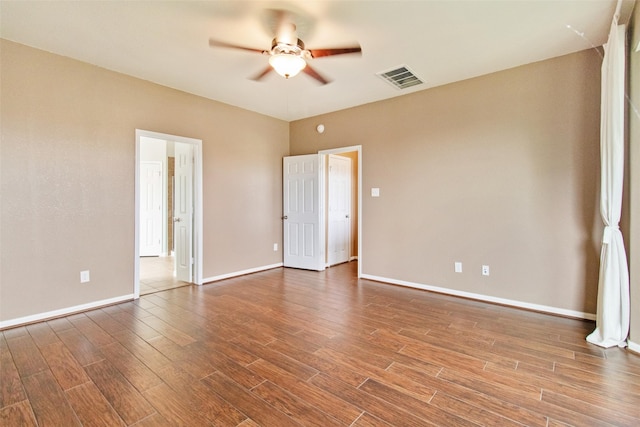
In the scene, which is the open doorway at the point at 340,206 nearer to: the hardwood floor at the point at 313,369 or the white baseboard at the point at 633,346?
the hardwood floor at the point at 313,369

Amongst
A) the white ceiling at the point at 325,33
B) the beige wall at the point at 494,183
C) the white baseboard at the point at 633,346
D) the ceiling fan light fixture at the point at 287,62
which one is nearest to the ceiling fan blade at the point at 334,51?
the ceiling fan light fixture at the point at 287,62

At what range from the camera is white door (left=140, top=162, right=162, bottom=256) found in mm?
7113

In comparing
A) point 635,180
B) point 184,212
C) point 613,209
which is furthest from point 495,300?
point 184,212

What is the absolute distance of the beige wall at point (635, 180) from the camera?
2.39m

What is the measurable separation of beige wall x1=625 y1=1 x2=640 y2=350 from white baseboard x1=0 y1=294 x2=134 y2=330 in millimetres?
5088

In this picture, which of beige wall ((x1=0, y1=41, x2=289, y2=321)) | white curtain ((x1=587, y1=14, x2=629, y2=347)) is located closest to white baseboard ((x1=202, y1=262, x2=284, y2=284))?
beige wall ((x1=0, y1=41, x2=289, y2=321))

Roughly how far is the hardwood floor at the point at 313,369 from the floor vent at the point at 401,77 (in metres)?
2.80

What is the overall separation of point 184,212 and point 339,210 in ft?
9.32

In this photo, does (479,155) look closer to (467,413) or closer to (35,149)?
(467,413)

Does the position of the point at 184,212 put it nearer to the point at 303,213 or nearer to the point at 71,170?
the point at 71,170

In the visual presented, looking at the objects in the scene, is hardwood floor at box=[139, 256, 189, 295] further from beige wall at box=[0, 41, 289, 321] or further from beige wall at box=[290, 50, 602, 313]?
beige wall at box=[290, 50, 602, 313]

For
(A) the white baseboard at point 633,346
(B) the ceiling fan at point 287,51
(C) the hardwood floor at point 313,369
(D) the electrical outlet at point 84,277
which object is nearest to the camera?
(C) the hardwood floor at point 313,369

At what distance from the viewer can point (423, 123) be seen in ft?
13.5

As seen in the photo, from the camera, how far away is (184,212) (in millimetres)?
4641
